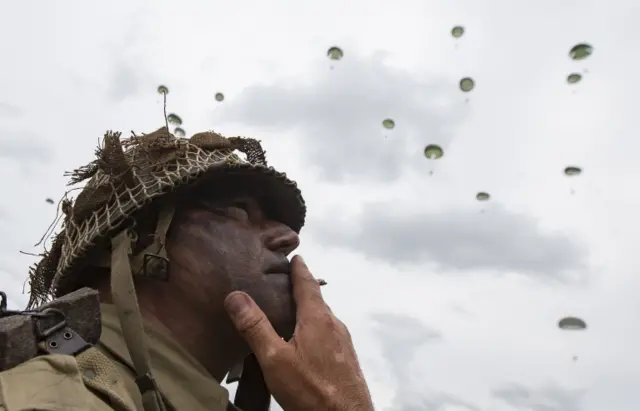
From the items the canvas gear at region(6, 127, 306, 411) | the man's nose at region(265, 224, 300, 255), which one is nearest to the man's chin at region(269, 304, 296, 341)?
the man's nose at region(265, 224, 300, 255)

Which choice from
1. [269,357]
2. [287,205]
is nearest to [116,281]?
[269,357]

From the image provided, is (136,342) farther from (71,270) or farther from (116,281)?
(71,270)

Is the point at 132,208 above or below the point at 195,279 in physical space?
above

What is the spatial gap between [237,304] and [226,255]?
0.28 metres

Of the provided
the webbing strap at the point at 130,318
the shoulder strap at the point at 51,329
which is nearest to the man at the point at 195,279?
the webbing strap at the point at 130,318

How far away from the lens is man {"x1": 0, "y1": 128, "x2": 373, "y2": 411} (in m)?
2.90

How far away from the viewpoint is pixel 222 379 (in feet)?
11.1

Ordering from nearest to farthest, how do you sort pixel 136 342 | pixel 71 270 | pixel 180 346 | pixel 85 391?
1. pixel 85 391
2. pixel 136 342
3. pixel 180 346
4. pixel 71 270

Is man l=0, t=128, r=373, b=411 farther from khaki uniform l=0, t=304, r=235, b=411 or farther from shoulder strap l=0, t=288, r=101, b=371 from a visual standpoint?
shoulder strap l=0, t=288, r=101, b=371

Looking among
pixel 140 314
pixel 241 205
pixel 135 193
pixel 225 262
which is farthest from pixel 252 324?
pixel 135 193

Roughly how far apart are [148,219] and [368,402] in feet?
4.53

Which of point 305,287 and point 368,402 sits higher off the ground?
point 305,287

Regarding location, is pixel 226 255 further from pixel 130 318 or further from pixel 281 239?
pixel 130 318

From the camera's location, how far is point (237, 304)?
3.05 m
